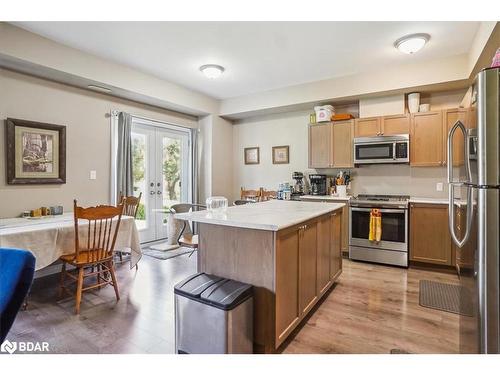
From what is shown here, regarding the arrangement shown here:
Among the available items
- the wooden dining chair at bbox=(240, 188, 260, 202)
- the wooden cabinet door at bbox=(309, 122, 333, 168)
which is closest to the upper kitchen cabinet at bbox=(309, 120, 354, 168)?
the wooden cabinet door at bbox=(309, 122, 333, 168)

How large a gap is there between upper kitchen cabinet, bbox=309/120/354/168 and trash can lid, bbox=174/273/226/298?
318 centimetres

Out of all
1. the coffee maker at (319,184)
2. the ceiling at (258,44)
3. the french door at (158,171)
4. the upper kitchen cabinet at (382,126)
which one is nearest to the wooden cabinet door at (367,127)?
the upper kitchen cabinet at (382,126)

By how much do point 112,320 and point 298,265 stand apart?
163cm

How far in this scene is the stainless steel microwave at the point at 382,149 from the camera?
158 inches

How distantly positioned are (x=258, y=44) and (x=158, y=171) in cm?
287

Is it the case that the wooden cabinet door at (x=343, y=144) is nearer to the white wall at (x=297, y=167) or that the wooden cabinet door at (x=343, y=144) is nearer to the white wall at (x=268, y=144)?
the white wall at (x=297, y=167)

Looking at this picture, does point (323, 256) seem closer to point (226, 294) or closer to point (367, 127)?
point (226, 294)

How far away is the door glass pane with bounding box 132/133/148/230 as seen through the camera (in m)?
4.76

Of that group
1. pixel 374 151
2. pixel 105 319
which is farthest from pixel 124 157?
pixel 374 151

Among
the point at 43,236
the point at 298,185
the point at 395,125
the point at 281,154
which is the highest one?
the point at 395,125

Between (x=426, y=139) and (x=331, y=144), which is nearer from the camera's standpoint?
(x=426, y=139)

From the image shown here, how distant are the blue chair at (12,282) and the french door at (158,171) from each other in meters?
3.63

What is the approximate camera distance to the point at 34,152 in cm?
344
